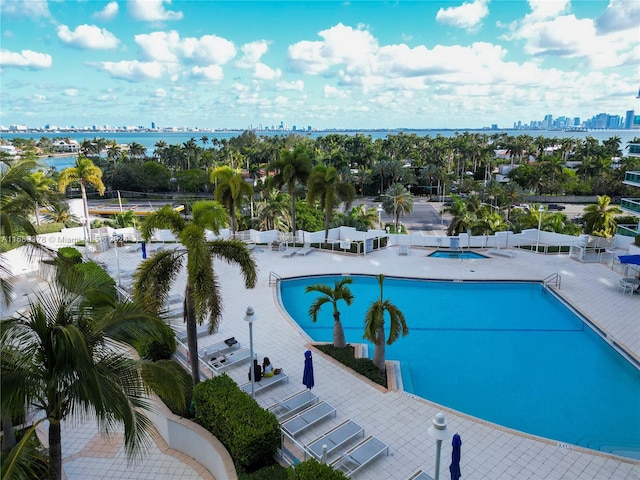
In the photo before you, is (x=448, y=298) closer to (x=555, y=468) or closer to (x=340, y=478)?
(x=555, y=468)

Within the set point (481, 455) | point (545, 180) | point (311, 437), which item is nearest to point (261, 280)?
point (311, 437)

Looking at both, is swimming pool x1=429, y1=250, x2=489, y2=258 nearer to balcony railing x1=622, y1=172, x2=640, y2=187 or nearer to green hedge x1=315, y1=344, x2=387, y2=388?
balcony railing x1=622, y1=172, x2=640, y2=187

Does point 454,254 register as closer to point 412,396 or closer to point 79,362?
point 412,396

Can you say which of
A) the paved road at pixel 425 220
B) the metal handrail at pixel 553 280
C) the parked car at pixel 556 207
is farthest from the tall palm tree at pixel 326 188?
the parked car at pixel 556 207

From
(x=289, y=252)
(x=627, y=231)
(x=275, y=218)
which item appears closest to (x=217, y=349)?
(x=289, y=252)

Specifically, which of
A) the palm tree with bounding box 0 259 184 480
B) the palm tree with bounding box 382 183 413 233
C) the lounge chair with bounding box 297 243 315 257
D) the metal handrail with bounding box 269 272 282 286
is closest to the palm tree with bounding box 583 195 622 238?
the palm tree with bounding box 382 183 413 233

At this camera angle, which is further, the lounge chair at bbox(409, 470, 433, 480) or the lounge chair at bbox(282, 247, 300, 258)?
the lounge chair at bbox(282, 247, 300, 258)

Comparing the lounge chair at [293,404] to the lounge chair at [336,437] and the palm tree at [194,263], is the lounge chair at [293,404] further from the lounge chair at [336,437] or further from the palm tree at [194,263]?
the palm tree at [194,263]
